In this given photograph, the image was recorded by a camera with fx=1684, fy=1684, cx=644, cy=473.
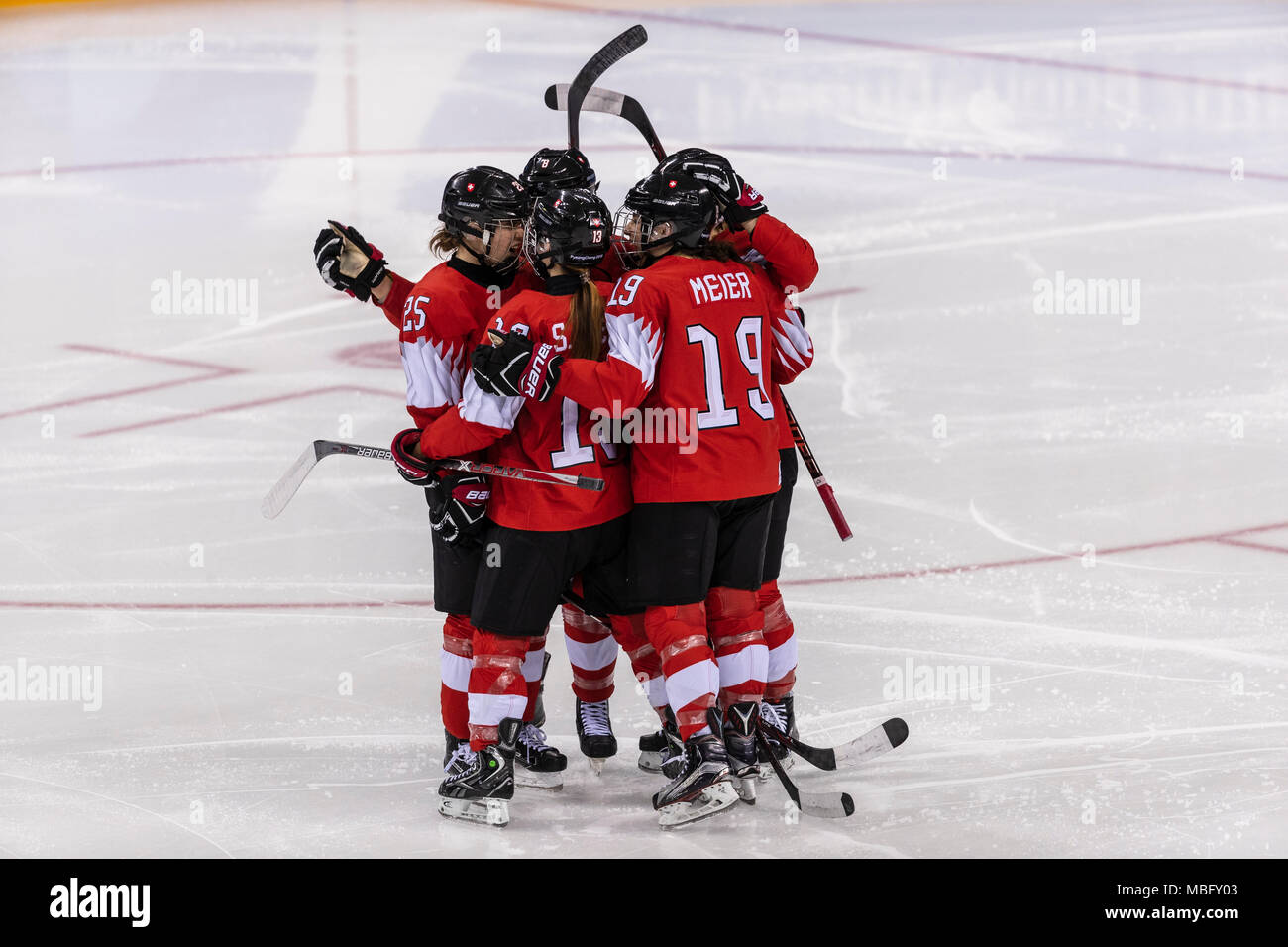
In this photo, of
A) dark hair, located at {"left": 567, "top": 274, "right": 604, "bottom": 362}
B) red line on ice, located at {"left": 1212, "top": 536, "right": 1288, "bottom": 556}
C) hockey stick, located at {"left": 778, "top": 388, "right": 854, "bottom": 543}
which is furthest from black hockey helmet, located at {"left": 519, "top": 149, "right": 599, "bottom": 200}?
red line on ice, located at {"left": 1212, "top": 536, "right": 1288, "bottom": 556}

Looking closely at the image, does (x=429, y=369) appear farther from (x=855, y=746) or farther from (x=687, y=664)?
(x=855, y=746)

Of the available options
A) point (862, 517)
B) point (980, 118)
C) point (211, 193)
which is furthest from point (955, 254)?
point (211, 193)

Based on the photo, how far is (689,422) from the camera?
4.02 meters

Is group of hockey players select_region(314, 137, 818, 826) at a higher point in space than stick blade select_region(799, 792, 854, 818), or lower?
higher

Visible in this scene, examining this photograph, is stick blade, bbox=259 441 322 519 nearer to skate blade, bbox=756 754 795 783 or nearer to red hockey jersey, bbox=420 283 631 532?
red hockey jersey, bbox=420 283 631 532

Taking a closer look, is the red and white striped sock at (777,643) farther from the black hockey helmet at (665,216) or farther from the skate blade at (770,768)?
the black hockey helmet at (665,216)

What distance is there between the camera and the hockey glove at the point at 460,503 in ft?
13.2

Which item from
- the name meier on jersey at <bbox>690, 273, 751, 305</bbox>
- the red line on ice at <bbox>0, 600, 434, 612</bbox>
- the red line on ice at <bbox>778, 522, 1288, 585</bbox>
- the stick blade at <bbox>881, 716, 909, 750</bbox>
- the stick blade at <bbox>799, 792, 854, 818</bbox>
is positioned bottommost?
the stick blade at <bbox>799, 792, 854, 818</bbox>

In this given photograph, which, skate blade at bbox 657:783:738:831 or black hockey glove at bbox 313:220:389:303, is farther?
black hockey glove at bbox 313:220:389:303

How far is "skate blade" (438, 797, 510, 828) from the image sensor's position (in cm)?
400

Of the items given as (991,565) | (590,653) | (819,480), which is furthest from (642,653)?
(991,565)

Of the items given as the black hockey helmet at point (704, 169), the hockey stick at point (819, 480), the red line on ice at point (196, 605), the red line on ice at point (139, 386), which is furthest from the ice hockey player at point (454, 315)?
the red line on ice at point (139, 386)

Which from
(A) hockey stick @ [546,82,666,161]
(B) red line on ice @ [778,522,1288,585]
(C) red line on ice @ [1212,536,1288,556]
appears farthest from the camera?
(C) red line on ice @ [1212,536,1288,556]

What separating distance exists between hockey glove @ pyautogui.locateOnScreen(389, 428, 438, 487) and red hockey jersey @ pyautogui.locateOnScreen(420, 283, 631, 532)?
0.04 meters
